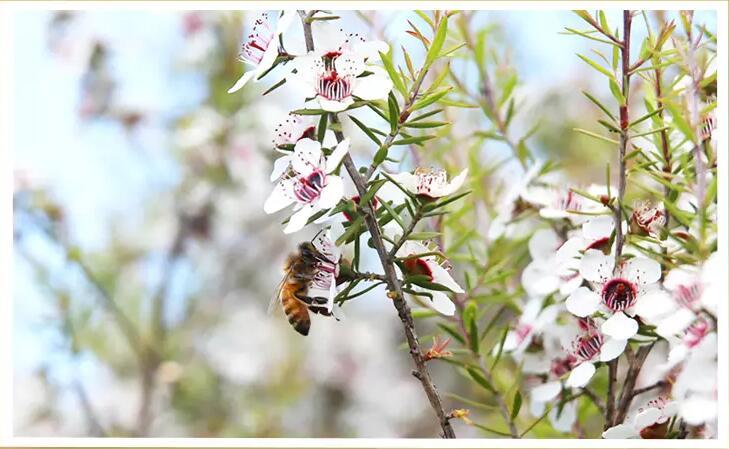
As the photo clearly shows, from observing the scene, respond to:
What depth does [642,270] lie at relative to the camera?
0.58 meters

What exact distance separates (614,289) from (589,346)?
7 cm

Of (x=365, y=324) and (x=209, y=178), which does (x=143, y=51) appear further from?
(x=365, y=324)

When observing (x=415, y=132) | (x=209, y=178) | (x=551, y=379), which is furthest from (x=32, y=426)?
(x=551, y=379)

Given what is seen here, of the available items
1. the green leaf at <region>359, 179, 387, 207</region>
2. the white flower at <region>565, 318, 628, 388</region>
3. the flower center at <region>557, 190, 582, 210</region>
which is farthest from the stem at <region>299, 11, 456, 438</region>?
the flower center at <region>557, 190, 582, 210</region>

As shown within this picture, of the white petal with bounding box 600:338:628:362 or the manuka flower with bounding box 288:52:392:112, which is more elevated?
the manuka flower with bounding box 288:52:392:112

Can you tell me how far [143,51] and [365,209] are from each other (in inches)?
53.1

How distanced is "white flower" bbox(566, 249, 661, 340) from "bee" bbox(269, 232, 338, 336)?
17cm

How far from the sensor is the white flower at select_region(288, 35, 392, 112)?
1.78 ft

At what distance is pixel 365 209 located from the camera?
0.55 meters

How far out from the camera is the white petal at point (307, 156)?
1.80 feet

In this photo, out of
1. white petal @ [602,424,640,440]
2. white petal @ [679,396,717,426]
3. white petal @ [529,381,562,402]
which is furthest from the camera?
white petal @ [529,381,562,402]

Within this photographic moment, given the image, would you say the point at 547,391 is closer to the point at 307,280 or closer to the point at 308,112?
the point at 307,280

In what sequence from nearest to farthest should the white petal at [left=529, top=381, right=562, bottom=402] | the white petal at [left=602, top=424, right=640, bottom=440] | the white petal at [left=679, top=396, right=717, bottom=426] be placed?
the white petal at [left=679, top=396, right=717, bottom=426] < the white petal at [left=602, top=424, right=640, bottom=440] < the white petal at [left=529, top=381, right=562, bottom=402]

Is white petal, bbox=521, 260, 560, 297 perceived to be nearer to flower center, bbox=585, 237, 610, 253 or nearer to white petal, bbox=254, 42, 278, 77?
flower center, bbox=585, 237, 610, 253
